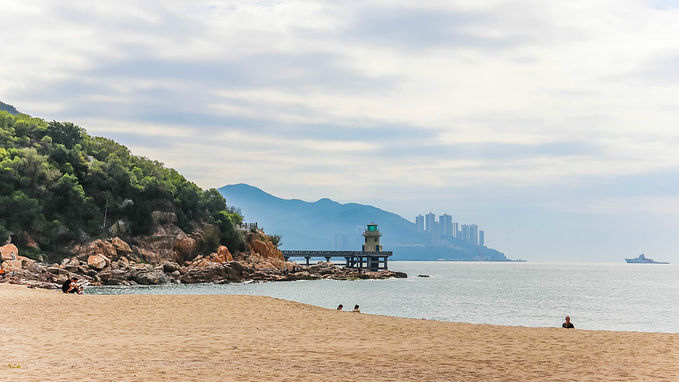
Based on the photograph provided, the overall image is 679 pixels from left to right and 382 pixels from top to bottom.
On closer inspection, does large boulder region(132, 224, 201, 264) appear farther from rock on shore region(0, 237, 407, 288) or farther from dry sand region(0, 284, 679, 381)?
dry sand region(0, 284, 679, 381)

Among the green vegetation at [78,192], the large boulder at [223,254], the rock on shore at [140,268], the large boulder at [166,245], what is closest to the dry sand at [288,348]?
the rock on shore at [140,268]

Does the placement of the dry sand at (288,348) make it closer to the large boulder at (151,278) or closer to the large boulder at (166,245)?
the large boulder at (151,278)

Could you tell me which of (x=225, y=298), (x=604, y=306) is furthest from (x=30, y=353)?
(x=604, y=306)

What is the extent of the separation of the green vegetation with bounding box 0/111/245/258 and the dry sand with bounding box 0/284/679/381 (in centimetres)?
5640

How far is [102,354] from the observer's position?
50.6ft

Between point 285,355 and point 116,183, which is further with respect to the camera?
point 116,183

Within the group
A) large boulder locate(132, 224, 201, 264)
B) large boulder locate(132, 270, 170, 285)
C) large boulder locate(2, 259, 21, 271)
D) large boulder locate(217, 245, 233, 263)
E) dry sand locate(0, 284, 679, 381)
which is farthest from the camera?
large boulder locate(217, 245, 233, 263)

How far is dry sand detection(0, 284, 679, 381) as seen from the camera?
13.7 m

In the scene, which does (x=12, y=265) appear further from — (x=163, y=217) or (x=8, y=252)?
(x=163, y=217)

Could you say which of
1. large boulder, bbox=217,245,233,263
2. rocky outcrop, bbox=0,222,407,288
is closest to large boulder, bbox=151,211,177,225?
rocky outcrop, bbox=0,222,407,288

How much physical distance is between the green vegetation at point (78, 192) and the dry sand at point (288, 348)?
56402mm

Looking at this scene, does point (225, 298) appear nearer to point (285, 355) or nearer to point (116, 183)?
point (285, 355)

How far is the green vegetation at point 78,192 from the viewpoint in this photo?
255 ft

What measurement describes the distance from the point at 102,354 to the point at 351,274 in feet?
341
